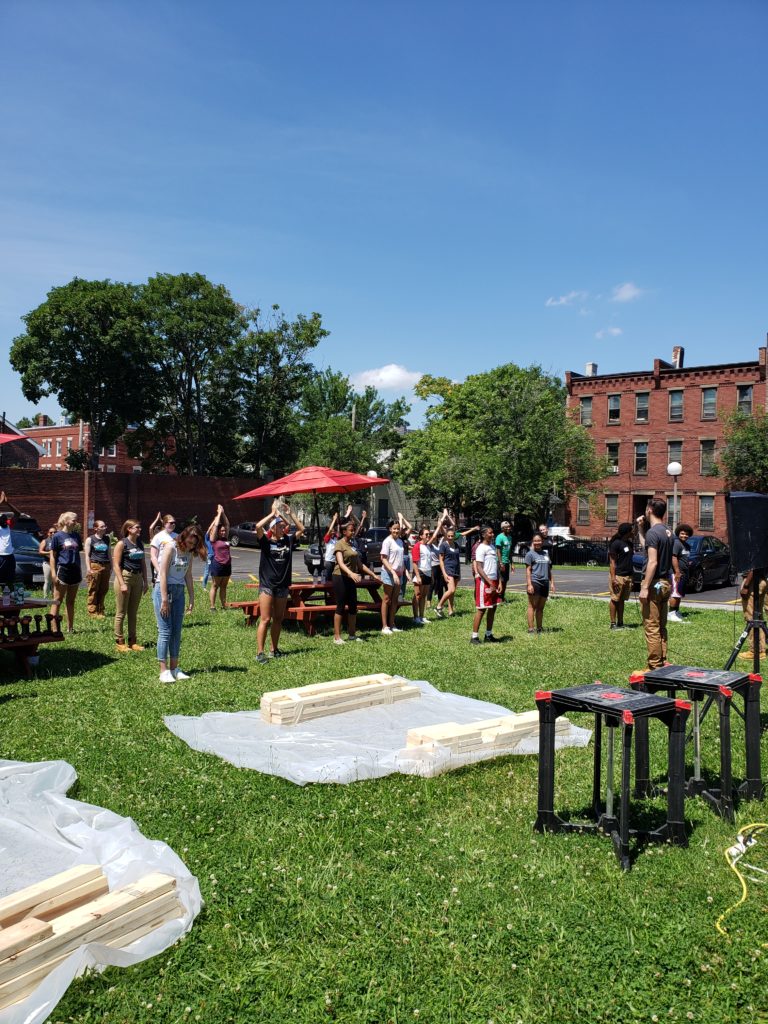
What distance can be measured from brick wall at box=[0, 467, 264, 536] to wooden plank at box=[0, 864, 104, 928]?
3776cm

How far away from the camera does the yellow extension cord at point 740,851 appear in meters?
3.87

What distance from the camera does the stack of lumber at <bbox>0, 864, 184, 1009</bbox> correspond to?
125 inches

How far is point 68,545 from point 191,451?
125 feet

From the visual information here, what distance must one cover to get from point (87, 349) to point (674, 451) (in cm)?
3459

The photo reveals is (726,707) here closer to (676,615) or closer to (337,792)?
(337,792)

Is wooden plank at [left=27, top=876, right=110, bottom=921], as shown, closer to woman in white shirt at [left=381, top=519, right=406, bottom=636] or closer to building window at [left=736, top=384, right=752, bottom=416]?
woman in white shirt at [left=381, top=519, right=406, bottom=636]

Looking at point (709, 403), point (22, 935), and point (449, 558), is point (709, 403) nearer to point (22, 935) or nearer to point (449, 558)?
point (449, 558)

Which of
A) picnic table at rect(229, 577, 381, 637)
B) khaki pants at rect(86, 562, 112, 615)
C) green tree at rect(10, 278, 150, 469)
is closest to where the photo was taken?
picnic table at rect(229, 577, 381, 637)

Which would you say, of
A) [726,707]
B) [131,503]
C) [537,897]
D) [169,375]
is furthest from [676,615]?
[169,375]

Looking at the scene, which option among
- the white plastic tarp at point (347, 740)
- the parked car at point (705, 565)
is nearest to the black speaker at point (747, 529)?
the white plastic tarp at point (347, 740)

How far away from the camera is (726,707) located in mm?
5027

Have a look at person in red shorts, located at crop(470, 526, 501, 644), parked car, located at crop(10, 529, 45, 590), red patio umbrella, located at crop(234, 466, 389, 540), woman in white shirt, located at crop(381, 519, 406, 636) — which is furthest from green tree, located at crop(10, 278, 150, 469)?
person in red shorts, located at crop(470, 526, 501, 644)

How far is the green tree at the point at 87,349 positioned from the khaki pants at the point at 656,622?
40.2 metres

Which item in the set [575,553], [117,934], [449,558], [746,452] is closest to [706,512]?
[746,452]
